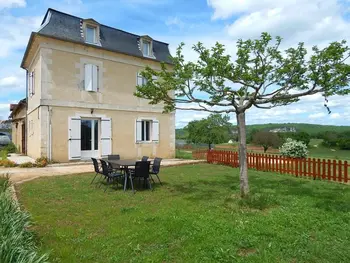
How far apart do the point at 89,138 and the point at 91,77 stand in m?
3.06

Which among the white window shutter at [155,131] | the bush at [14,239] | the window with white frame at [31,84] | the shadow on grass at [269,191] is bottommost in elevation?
the shadow on grass at [269,191]

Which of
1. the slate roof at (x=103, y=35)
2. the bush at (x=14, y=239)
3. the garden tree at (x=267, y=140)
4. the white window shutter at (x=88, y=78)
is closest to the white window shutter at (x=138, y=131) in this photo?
the white window shutter at (x=88, y=78)

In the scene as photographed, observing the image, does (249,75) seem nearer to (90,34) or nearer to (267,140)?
(90,34)

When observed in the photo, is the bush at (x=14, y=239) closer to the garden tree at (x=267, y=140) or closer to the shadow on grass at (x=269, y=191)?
the shadow on grass at (x=269, y=191)

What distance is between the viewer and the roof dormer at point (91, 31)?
13.2 metres

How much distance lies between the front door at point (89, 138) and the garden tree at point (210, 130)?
1630cm

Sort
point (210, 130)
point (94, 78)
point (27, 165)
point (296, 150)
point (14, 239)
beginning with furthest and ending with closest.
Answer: point (210, 130) < point (94, 78) < point (296, 150) < point (27, 165) < point (14, 239)

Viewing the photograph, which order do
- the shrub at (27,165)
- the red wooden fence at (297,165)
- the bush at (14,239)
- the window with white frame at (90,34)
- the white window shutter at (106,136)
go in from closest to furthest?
the bush at (14,239) → the red wooden fence at (297,165) → the shrub at (27,165) → the window with white frame at (90,34) → the white window shutter at (106,136)

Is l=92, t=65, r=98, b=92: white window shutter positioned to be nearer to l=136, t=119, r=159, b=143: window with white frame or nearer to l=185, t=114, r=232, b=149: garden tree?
l=136, t=119, r=159, b=143: window with white frame

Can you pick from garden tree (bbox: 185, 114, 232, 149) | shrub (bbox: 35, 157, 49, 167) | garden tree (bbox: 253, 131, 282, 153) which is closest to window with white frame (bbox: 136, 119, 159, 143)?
shrub (bbox: 35, 157, 49, 167)

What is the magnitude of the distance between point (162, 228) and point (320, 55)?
412cm

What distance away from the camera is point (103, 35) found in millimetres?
13836

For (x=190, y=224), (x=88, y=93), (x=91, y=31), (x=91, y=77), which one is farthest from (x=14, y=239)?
(x=91, y=31)

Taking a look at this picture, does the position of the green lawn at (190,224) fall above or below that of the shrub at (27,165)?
below
